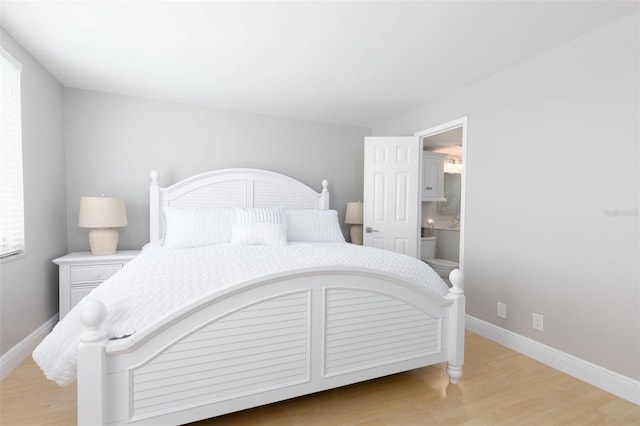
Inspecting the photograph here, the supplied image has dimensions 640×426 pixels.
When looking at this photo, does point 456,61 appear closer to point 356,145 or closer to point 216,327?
point 356,145

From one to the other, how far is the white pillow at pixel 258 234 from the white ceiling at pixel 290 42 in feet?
4.41

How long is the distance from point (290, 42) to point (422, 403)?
2.49 m

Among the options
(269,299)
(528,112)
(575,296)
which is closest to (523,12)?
(528,112)

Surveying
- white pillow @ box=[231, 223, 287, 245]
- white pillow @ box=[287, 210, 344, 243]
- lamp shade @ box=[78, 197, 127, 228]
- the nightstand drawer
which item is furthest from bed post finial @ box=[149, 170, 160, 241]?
white pillow @ box=[287, 210, 344, 243]

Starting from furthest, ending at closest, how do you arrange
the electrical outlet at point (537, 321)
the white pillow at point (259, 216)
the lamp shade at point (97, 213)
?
the white pillow at point (259, 216), the lamp shade at point (97, 213), the electrical outlet at point (537, 321)

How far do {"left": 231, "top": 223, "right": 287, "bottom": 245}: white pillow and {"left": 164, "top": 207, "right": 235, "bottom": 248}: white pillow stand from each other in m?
0.15

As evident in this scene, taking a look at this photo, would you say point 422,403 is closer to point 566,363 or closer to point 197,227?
point 566,363

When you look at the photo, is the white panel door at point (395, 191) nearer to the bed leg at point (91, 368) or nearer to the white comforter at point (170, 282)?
the white comforter at point (170, 282)

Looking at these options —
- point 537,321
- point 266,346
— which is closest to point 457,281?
point 537,321

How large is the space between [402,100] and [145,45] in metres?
2.46

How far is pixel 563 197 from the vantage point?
2.31 meters

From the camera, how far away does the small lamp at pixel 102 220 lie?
9.45 feet

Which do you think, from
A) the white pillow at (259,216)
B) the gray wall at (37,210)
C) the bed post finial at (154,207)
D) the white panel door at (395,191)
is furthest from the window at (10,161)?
the white panel door at (395,191)

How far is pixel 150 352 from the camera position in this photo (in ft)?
4.49
